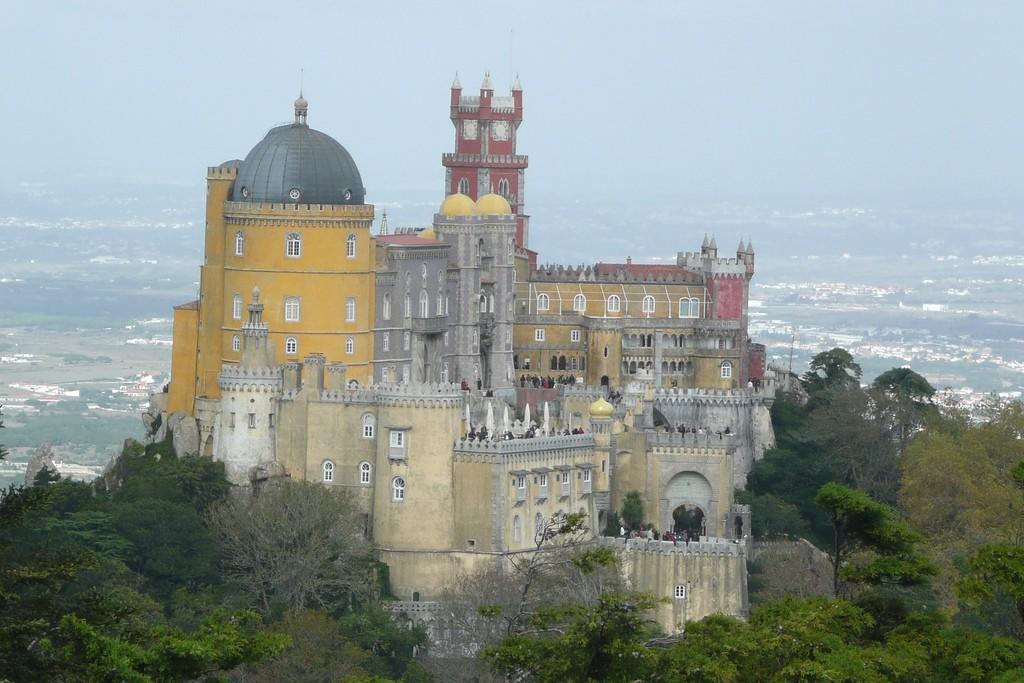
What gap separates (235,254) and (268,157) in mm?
3683

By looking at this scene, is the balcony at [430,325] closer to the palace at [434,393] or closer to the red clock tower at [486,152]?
the palace at [434,393]

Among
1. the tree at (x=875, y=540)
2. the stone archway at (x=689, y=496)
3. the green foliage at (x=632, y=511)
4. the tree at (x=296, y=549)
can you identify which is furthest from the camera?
the stone archway at (x=689, y=496)

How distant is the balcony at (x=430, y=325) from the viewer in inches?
4218

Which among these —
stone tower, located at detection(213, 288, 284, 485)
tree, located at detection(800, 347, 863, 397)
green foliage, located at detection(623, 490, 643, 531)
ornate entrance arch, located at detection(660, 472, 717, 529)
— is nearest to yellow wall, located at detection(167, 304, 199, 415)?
stone tower, located at detection(213, 288, 284, 485)

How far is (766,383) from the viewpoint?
11644 centimetres

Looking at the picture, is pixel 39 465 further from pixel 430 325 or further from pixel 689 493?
pixel 689 493

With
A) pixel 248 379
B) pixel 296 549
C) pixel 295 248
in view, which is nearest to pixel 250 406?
pixel 248 379

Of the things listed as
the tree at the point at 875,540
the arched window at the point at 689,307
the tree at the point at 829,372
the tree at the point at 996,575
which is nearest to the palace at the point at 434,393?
the arched window at the point at 689,307

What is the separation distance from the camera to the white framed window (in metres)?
102

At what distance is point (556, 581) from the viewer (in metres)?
93.0

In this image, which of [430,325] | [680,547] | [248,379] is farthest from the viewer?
[430,325]

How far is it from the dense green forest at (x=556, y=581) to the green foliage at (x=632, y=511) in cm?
10

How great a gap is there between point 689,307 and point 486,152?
13.5 metres

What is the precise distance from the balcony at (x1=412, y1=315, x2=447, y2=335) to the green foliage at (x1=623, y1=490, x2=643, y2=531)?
32.6 feet
